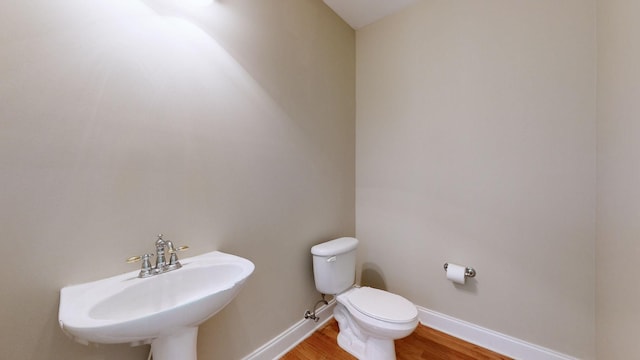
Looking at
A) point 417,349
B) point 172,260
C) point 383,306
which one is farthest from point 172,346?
point 417,349

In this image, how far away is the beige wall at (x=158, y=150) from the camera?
0.74m

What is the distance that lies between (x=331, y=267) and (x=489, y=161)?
128 cm

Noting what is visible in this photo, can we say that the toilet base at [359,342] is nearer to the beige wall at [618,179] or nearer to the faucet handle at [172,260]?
the beige wall at [618,179]

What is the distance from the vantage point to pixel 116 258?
2.97 ft

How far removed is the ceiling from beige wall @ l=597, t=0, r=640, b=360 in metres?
1.19

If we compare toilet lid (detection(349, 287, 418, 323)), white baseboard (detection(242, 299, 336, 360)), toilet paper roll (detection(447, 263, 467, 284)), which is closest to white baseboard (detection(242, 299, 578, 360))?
white baseboard (detection(242, 299, 336, 360))

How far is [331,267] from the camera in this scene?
1.62 m

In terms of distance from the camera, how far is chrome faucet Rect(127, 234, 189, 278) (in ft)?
2.98

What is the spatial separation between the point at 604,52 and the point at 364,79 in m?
1.43

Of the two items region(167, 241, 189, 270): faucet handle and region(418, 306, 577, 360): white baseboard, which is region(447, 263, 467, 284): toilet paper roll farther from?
region(167, 241, 189, 270): faucet handle

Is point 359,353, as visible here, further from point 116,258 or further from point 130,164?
point 130,164

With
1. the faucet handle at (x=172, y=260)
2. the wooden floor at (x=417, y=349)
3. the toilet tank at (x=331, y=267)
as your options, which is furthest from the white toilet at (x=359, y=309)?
the faucet handle at (x=172, y=260)

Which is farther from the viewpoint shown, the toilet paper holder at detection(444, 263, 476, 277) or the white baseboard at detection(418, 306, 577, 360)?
the toilet paper holder at detection(444, 263, 476, 277)

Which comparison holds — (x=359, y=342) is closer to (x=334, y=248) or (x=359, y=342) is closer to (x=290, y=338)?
(x=290, y=338)
